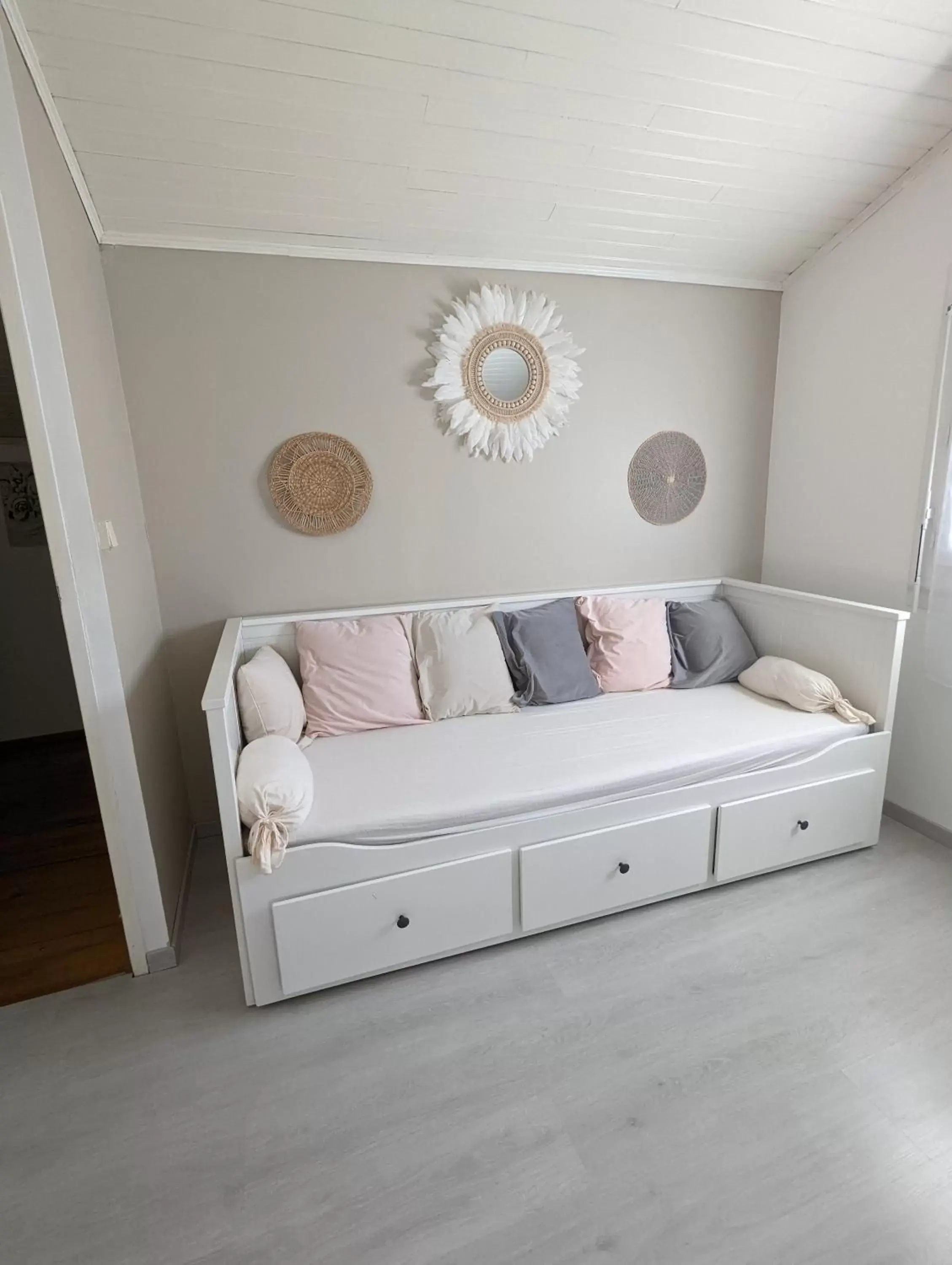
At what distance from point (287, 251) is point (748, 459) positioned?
2053 mm

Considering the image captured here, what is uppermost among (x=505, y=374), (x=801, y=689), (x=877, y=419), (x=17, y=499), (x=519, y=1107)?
(x=505, y=374)

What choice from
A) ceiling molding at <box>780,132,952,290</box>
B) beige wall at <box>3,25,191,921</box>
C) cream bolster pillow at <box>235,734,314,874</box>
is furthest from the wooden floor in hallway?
ceiling molding at <box>780,132,952,290</box>

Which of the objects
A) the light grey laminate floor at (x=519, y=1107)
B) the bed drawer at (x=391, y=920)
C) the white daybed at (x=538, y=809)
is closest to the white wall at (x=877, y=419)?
the white daybed at (x=538, y=809)

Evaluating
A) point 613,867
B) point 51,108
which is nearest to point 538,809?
point 613,867

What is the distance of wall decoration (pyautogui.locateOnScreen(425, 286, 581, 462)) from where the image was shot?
2.29 m

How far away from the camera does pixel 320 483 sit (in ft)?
7.38

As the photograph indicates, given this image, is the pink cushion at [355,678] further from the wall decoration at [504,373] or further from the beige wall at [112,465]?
the wall decoration at [504,373]

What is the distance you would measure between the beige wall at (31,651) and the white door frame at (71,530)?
76.7 inches

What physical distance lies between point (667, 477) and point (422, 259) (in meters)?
1.30

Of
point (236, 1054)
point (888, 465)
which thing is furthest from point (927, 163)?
point (236, 1054)

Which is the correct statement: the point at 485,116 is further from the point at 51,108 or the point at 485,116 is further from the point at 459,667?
the point at 459,667

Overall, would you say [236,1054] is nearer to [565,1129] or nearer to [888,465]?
[565,1129]

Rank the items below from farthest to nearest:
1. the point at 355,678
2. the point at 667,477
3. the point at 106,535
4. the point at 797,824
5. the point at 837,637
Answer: the point at 667,477 < the point at 837,637 < the point at 355,678 < the point at 797,824 < the point at 106,535

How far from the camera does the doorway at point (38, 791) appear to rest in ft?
5.92
